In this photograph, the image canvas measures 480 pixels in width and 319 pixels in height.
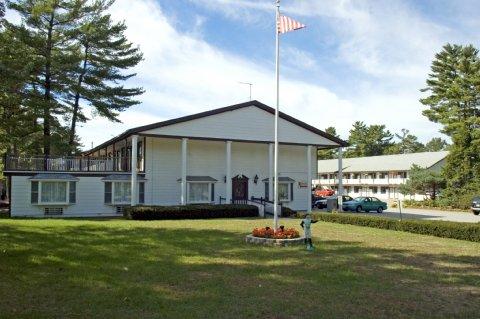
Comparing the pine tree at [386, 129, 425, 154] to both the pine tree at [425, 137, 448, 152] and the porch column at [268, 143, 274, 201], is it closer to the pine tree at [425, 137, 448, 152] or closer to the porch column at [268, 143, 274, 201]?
the pine tree at [425, 137, 448, 152]

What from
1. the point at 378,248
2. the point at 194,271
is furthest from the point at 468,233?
the point at 194,271

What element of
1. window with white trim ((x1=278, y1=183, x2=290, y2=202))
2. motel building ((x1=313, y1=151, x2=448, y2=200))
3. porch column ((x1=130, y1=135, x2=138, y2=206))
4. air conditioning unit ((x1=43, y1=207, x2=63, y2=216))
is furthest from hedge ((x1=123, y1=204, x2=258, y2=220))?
motel building ((x1=313, y1=151, x2=448, y2=200))

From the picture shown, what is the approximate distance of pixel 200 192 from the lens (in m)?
34.5

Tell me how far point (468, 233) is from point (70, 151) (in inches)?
1345

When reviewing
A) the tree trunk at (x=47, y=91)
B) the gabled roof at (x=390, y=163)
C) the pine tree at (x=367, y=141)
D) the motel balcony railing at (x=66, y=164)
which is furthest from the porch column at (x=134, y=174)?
the pine tree at (x=367, y=141)

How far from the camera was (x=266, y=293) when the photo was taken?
8.82 metres

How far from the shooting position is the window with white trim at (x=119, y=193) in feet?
105

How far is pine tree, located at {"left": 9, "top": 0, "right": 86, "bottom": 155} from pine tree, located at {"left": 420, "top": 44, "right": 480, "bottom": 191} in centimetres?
4085

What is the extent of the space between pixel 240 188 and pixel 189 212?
8471mm

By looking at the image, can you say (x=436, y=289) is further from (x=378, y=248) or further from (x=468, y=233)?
(x=468, y=233)

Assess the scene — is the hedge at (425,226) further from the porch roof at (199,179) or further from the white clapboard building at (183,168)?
the porch roof at (199,179)

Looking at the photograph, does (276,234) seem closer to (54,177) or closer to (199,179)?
(199,179)

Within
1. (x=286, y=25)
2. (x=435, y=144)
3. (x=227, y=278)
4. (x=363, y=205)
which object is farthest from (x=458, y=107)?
(x=435, y=144)

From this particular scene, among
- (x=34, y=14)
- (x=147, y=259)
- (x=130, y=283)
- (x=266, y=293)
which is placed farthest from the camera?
(x=34, y=14)
